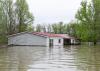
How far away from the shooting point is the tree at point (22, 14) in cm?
6419

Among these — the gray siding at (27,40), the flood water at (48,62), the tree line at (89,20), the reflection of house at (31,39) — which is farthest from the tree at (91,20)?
the flood water at (48,62)

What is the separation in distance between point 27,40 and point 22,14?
10981mm

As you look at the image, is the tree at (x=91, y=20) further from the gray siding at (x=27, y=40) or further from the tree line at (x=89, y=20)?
the gray siding at (x=27, y=40)

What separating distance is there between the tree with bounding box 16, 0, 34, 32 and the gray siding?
9232mm

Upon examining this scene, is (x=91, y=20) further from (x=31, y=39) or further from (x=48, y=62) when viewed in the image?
(x=48, y=62)

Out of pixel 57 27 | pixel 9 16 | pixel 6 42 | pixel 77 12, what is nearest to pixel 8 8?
pixel 9 16

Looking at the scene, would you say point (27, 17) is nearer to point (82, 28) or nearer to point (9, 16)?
point (9, 16)

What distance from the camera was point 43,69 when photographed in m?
14.3

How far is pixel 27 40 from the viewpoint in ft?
181

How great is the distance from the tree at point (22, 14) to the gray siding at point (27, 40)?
923cm

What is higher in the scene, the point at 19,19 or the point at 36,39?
the point at 19,19

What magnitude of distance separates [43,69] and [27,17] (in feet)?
168

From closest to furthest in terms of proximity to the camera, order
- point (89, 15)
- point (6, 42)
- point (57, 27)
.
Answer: point (6, 42)
point (89, 15)
point (57, 27)

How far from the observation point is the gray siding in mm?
54500
